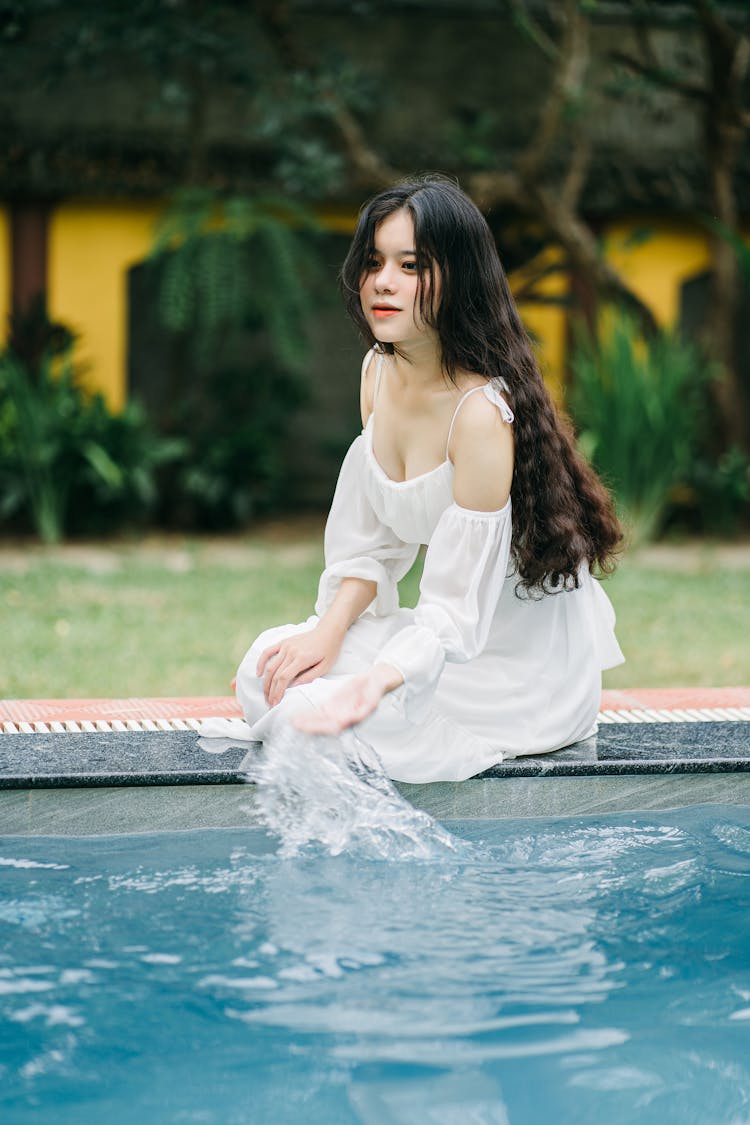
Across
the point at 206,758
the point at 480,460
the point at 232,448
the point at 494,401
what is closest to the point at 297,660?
→ the point at 206,758

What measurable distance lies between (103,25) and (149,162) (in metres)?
1.06

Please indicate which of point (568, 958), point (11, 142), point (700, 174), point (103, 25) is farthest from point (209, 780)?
point (700, 174)

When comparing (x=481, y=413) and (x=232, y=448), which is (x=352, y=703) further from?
(x=232, y=448)

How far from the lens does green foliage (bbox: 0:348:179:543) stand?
28.3 feet

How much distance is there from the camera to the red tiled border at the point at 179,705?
3.63m

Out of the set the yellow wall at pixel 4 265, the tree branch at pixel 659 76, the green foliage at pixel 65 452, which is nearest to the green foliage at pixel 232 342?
the green foliage at pixel 65 452

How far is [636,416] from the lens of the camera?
8.70 metres

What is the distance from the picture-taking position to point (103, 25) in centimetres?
853

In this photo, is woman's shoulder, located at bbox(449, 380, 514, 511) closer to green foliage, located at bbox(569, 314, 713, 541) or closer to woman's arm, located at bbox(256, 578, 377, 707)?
woman's arm, located at bbox(256, 578, 377, 707)

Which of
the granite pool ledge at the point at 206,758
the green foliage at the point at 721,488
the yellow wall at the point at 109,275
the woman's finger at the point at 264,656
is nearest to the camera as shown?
the granite pool ledge at the point at 206,758

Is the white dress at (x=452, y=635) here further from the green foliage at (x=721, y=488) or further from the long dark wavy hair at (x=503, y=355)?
the green foliage at (x=721, y=488)

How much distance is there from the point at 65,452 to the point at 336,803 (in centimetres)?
612

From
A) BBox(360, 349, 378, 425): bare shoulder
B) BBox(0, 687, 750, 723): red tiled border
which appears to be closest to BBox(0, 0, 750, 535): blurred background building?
BBox(0, 687, 750, 723): red tiled border

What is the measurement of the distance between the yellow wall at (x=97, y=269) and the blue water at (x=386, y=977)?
23.5 ft
